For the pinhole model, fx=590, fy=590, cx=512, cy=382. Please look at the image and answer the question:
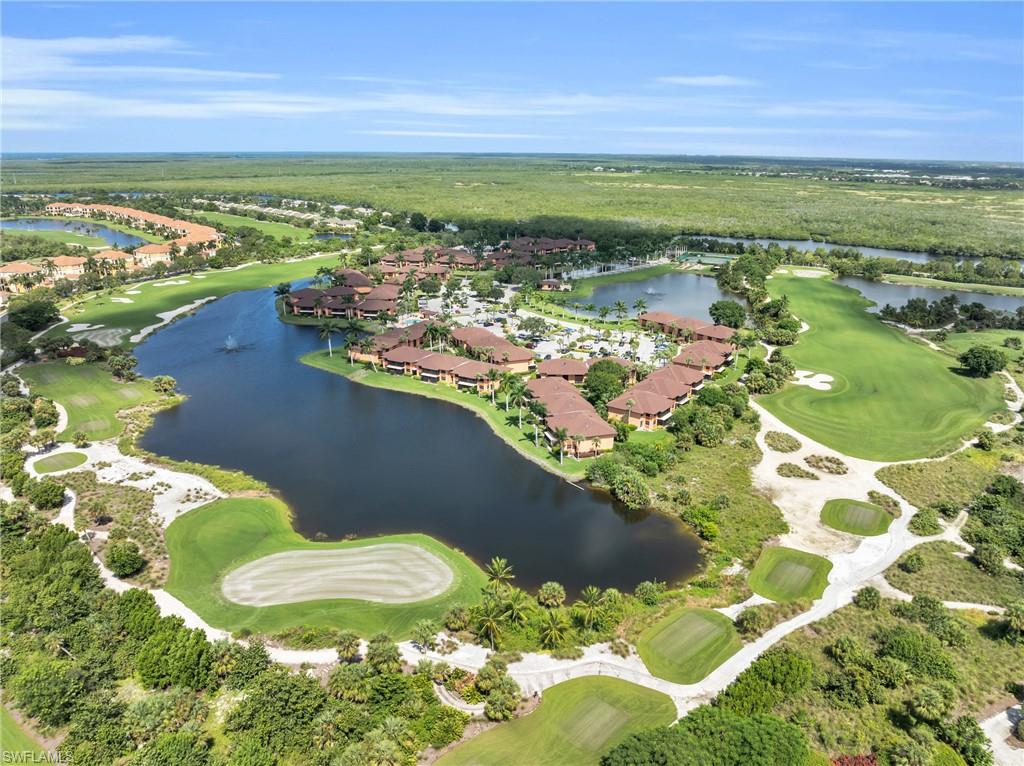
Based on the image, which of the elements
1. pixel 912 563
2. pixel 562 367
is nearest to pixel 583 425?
pixel 562 367

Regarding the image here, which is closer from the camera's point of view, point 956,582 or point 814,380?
point 956,582

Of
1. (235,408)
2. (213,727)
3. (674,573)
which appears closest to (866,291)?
(674,573)

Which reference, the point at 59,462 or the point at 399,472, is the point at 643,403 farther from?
the point at 59,462

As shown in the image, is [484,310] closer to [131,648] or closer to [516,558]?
[516,558]

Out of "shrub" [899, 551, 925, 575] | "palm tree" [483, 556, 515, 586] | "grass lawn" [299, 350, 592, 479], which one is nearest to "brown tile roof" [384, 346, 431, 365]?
"grass lawn" [299, 350, 592, 479]

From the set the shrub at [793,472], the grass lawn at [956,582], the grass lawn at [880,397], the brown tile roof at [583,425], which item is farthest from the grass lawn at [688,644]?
the grass lawn at [880,397]

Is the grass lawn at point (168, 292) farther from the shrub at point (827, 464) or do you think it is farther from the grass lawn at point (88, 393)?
the shrub at point (827, 464)
